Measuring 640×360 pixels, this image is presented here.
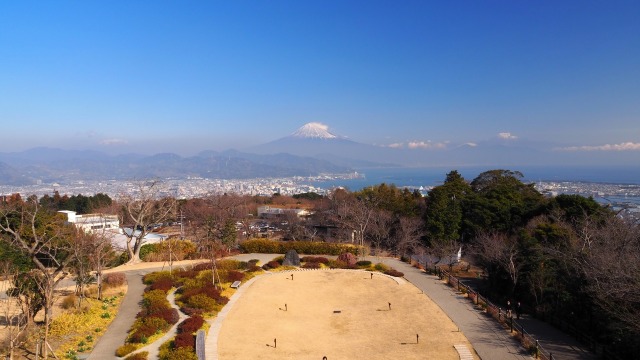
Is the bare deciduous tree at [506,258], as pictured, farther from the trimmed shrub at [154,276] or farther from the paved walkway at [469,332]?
the trimmed shrub at [154,276]

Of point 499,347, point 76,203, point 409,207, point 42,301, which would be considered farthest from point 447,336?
point 76,203

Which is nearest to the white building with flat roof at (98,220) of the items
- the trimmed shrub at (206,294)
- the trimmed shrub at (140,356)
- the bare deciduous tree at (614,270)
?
the trimmed shrub at (206,294)

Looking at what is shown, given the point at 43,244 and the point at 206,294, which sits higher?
the point at 43,244

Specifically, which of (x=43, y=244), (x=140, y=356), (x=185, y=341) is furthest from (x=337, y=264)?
(x=43, y=244)

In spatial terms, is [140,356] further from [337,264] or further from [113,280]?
[337,264]

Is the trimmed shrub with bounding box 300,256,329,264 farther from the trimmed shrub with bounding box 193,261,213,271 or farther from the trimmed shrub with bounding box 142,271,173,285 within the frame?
the trimmed shrub with bounding box 142,271,173,285

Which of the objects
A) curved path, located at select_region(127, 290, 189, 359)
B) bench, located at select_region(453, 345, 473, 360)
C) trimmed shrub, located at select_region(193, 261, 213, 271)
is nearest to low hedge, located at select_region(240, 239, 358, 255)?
trimmed shrub, located at select_region(193, 261, 213, 271)
